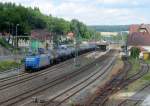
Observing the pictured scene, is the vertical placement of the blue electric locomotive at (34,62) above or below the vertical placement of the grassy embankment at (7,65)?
above

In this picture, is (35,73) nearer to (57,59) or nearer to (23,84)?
(23,84)

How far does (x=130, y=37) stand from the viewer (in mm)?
136125

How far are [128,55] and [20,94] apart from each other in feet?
246

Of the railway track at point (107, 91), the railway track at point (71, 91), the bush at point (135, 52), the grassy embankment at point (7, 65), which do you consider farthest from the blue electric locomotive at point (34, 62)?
the bush at point (135, 52)

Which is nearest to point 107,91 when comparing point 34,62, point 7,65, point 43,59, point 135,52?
point 34,62

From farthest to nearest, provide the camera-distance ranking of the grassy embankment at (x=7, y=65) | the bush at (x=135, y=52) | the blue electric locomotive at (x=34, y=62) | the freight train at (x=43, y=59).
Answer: the bush at (x=135, y=52), the grassy embankment at (x=7, y=65), the freight train at (x=43, y=59), the blue electric locomotive at (x=34, y=62)

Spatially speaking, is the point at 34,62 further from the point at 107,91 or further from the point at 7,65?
the point at 107,91

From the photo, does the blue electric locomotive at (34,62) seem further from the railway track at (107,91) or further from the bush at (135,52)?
the bush at (135,52)

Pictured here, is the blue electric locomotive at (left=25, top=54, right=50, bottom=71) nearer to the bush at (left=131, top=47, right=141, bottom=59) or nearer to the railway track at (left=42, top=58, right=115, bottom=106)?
the railway track at (left=42, top=58, right=115, bottom=106)

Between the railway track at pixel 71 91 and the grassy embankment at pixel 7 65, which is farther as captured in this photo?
the grassy embankment at pixel 7 65

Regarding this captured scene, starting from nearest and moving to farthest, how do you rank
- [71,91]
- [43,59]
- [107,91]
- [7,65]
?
[107,91]
[71,91]
[43,59]
[7,65]

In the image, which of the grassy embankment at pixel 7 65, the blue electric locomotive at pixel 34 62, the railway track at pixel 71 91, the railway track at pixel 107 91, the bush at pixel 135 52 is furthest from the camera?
the bush at pixel 135 52

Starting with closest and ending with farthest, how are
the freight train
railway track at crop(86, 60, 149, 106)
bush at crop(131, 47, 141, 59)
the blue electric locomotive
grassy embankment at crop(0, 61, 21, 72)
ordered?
railway track at crop(86, 60, 149, 106) → the blue electric locomotive → the freight train → grassy embankment at crop(0, 61, 21, 72) → bush at crop(131, 47, 141, 59)

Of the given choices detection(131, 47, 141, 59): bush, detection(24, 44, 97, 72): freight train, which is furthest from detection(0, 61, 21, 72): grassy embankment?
detection(131, 47, 141, 59): bush
